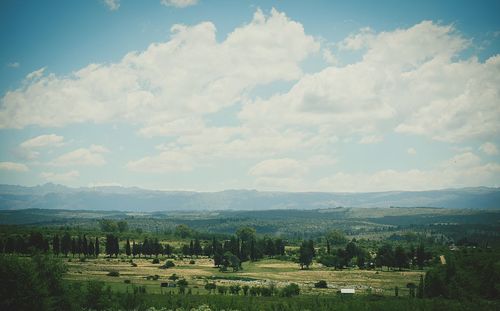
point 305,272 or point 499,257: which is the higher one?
point 499,257

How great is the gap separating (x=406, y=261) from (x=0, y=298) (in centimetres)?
14209

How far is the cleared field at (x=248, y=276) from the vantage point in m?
116

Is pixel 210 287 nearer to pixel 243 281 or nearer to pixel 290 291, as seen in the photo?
pixel 290 291

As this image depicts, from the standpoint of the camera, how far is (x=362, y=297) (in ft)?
328

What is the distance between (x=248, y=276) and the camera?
463 ft

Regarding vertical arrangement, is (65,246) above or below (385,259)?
above

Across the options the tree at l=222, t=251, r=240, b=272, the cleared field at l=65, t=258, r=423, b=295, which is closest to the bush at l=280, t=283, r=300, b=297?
the cleared field at l=65, t=258, r=423, b=295

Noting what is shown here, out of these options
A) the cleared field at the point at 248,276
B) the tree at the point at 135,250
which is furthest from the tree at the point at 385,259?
the tree at the point at 135,250

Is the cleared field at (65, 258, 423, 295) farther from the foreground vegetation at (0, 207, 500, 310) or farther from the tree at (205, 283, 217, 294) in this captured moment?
the tree at (205, 283, 217, 294)

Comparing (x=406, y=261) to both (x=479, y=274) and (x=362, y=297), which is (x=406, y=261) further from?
(x=362, y=297)

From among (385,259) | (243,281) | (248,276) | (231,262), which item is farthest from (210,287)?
(385,259)

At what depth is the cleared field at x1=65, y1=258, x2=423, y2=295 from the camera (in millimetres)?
116438

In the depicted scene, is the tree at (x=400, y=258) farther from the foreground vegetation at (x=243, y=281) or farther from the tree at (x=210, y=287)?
the tree at (x=210, y=287)

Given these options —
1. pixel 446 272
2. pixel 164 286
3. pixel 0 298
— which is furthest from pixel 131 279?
pixel 446 272
